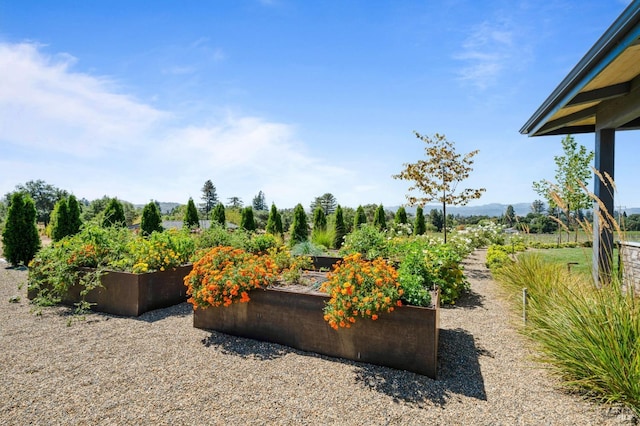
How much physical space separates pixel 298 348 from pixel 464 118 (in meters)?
6.11

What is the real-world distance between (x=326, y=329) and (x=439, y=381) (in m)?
1.03

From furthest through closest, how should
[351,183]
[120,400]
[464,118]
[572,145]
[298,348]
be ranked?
[351,183] < [572,145] < [464,118] < [298,348] < [120,400]

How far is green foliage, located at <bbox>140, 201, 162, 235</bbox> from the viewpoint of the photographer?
12.0 meters

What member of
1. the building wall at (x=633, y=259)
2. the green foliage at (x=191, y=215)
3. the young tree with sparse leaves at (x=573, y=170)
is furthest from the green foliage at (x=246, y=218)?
the young tree with sparse leaves at (x=573, y=170)

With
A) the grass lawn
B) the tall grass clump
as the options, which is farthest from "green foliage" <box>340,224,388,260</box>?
the tall grass clump

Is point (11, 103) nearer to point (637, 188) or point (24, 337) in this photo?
point (24, 337)

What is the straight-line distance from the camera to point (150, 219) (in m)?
12.2

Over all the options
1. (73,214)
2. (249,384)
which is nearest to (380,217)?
(73,214)

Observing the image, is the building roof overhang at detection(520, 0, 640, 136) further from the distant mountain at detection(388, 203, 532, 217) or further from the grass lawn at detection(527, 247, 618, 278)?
the grass lawn at detection(527, 247, 618, 278)

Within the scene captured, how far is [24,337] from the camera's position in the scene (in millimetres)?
3400

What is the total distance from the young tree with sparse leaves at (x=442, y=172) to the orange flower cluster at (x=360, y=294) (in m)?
5.90

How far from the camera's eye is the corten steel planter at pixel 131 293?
13.8 feet

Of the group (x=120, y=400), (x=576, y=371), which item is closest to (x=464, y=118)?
(x=576, y=371)

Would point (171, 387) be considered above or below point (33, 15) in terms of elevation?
below
